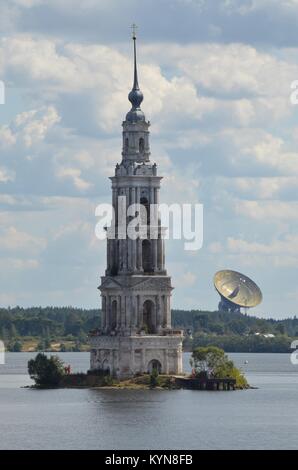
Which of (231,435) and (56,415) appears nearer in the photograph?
(231,435)

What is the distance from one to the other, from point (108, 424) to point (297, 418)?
61.2ft

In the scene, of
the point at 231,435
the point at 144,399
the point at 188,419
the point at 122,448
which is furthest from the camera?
the point at 144,399
